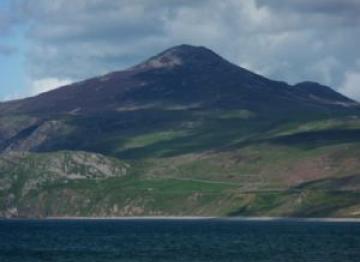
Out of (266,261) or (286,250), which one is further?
(286,250)

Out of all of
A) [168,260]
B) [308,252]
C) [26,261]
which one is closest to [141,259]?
[168,260]

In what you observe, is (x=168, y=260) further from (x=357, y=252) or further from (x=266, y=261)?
(x=357, y=252)

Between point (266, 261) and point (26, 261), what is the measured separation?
37889mm

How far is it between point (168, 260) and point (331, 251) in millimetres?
34889

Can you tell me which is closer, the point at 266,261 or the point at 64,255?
→ the point at 266,261

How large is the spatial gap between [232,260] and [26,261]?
107 ft

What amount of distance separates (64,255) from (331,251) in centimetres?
4704

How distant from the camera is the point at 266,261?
169750 mm

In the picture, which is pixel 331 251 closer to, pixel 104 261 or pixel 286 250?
pixel 286 250

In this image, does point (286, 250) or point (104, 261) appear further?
point (286, 250)

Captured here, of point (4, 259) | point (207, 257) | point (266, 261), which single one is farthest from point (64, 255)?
point (266, 261)

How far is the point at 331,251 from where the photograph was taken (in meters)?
192

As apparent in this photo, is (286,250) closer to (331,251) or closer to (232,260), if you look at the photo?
(331,251)

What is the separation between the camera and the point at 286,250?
198250mm
